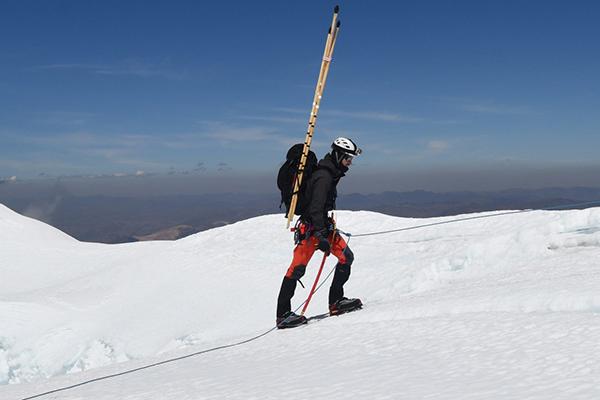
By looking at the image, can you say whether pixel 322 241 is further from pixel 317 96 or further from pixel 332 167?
pixel 317 96

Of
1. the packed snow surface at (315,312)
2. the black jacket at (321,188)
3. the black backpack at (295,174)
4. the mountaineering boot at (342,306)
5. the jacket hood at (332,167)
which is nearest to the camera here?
the packed snow surface at (315,312)

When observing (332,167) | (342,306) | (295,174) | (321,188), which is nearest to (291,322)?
(342,306)

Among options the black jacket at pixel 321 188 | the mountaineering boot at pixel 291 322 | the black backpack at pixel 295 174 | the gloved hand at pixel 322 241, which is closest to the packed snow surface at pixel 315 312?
the mountaineering boot at pixel 291 322

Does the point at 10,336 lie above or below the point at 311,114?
below

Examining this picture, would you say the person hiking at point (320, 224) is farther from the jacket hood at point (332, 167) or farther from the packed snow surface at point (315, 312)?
the packed snow surface at point (315, 312)

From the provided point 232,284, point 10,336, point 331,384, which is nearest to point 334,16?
point 331,384

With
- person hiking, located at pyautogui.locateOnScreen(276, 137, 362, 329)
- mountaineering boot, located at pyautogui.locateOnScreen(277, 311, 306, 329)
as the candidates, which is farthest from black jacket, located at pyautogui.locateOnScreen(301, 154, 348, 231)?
mountaineering boot, located at pyautogui.locateOnScreen(277, 311, 306, 329)

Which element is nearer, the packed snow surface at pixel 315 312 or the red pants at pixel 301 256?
the packed snow surface at pixel 315 312

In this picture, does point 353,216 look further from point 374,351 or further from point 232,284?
point 374,351

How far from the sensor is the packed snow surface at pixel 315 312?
16.2 feet

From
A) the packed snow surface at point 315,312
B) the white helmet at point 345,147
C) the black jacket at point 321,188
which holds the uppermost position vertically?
A: the white helmet at point 345,147

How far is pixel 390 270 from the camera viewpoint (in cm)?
1756

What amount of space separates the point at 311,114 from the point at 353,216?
1537cm

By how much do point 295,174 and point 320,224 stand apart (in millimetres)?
976
